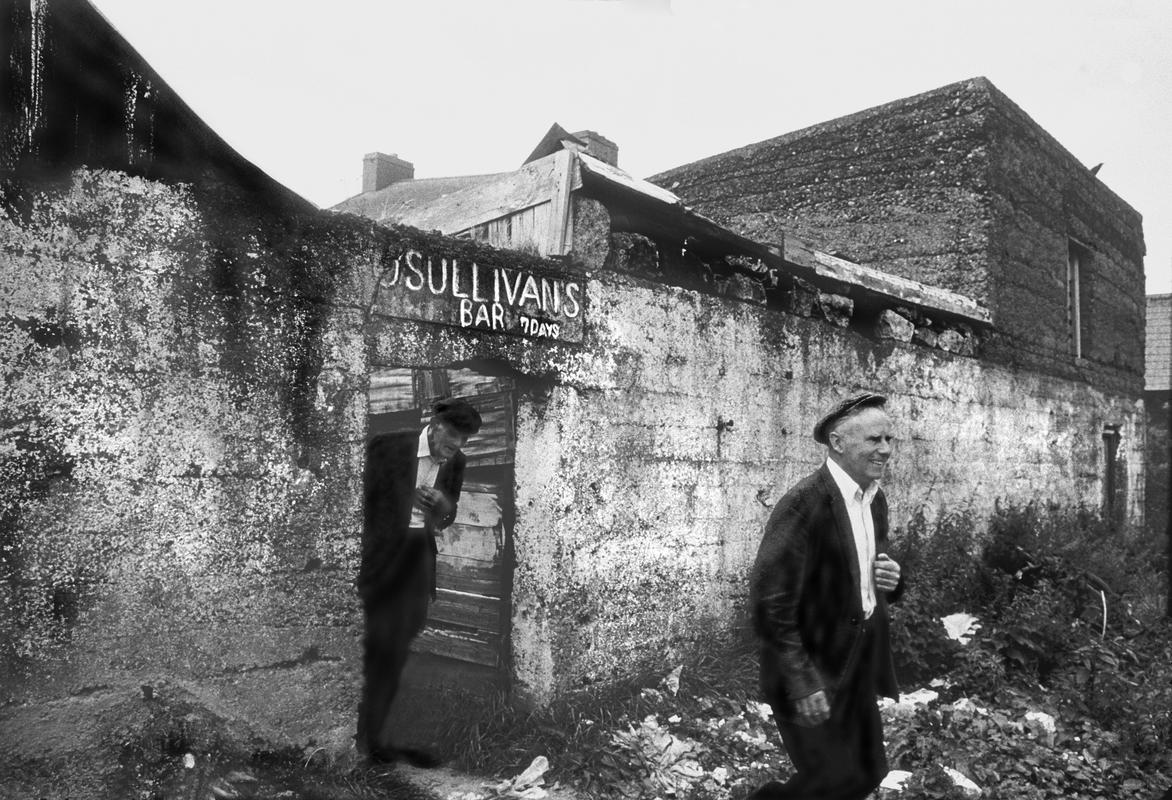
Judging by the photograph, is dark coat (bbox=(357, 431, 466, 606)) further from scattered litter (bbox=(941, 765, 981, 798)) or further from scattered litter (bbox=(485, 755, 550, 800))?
scattered litter (bbox=(941, 765, 981, 798))

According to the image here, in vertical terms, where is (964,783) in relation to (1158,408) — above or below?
below

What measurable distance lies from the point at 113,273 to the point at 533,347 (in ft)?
6.38

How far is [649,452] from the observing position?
15.9 feet

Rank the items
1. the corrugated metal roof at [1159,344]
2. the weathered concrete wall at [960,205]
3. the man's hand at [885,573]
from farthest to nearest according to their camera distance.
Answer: the corrugated metal roof at [1159,344] < the weathered concrete wall at [960,205] < the man's hand at [885,573]

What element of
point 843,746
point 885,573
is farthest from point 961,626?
point 843,746

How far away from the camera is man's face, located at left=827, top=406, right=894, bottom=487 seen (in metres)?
3.24

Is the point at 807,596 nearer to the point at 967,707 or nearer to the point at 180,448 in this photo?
the point at 180,448

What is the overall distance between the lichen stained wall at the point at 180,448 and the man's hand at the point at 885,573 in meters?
2.21

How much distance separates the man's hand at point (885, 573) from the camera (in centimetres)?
317

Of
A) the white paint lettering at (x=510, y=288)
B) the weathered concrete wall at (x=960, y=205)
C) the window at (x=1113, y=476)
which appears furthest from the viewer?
the window at (x=1113, y=476)

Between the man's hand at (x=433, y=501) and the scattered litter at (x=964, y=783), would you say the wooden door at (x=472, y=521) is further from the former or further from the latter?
the scattered litter at (x=964, y=783)

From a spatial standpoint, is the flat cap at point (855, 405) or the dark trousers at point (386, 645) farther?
the dark trousers at point (386, 645)

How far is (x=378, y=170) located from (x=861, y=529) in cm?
2176

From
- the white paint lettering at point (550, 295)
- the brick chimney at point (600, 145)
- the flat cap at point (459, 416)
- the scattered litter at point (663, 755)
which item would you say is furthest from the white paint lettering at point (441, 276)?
the brick chimney at point (600, 145)
